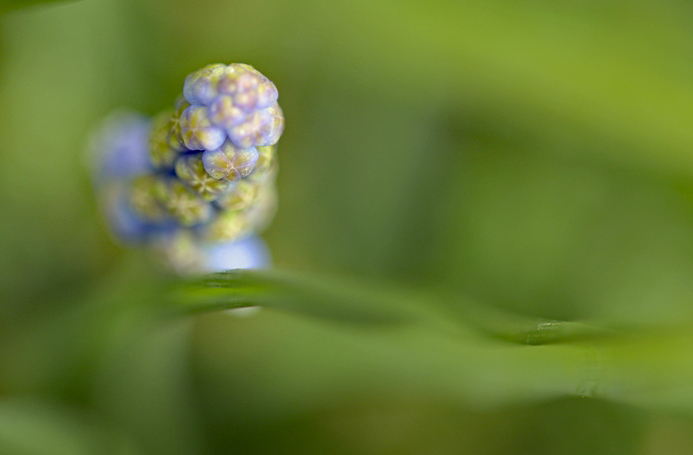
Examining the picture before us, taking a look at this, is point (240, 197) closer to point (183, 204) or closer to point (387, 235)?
point (183, 204)

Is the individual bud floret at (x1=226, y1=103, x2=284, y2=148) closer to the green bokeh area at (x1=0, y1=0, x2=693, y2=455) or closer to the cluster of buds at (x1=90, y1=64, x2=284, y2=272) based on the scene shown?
the cluster of buds at (x1=90, y1=64, x2=284, y2=272)

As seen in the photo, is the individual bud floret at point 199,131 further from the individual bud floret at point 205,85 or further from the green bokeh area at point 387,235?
the green bokeh area at point 387,235

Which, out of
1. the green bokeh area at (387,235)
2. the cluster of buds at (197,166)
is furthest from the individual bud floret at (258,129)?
the green bokeh area at (387,235)

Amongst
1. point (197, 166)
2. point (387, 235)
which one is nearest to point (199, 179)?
point (197, 166)

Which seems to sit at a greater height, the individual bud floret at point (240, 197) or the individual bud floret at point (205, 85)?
the individual bud floret at point (205, 85)

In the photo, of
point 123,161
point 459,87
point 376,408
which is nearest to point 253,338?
point 376,408

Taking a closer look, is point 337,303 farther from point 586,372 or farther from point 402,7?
point 402,7
